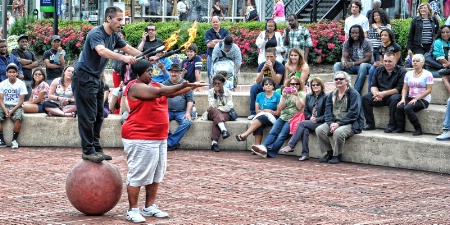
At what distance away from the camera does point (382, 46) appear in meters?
16.7

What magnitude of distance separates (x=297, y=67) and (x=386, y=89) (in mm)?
1911

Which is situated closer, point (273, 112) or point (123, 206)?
point (123, 206)

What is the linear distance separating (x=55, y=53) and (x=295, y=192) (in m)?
9.71

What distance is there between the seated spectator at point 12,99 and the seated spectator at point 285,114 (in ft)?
14.9

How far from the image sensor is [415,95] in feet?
49.2

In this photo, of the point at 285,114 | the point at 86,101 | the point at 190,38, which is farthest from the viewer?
the point at 285,114

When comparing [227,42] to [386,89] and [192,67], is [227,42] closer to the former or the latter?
[192,67]

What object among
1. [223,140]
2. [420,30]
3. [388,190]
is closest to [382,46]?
[420,30]

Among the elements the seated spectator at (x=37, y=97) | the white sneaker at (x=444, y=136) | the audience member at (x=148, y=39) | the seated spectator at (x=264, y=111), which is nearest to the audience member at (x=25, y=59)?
the seated spectator at (x=37, y=97)

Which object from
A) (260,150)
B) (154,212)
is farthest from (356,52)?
(154,212)

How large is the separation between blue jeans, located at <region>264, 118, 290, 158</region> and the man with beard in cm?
503

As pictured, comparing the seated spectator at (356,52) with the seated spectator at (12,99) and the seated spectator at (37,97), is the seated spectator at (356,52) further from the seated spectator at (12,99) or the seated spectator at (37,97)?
the seated spectator at (12,99)

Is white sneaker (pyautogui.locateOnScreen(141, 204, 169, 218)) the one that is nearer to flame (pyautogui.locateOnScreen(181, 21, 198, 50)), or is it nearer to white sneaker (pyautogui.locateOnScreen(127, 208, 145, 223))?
white sneaker (pyautogui.locateOnScreen(127, 208, 145, 223))

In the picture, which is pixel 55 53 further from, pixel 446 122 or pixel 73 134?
pixel 446 122
